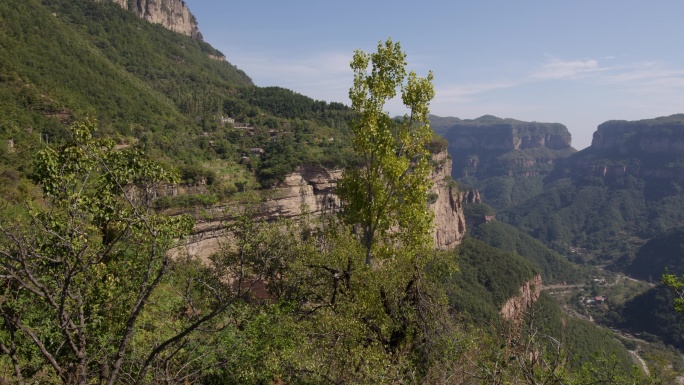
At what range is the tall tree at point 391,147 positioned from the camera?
1106 cm

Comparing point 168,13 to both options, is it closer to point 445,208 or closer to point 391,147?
point 445,208

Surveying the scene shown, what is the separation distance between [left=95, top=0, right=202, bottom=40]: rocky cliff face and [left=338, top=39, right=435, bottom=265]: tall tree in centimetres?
13987

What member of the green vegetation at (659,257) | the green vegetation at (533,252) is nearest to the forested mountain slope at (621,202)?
the green vegetation at (659,257)

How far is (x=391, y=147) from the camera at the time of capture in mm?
11234

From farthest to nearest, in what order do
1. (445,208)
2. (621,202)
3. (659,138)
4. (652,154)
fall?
1. (652,154)
2. (659,138)
3. (621,202)
4. (445,208)

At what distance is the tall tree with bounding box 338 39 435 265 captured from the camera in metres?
11.1

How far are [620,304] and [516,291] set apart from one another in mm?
51253

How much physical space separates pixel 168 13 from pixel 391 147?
161229 mm

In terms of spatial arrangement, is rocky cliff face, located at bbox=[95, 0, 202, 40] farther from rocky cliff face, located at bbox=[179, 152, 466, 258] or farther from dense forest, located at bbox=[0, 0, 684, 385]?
rocky cliff face, located at bbox=[179, 152, 466, 258]

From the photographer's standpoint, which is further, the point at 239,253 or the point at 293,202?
the point at 293,202

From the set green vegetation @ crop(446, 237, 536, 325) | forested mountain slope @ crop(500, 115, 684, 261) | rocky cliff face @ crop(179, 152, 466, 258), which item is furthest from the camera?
forested mountain slope @ crop(500, 115, 684, 261)

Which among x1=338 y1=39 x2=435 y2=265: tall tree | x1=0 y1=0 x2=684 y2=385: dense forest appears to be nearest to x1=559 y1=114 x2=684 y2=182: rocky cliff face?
x1=0 y1=0 x2=684 y2=385: dense forest

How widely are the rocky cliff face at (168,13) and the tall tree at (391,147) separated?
5507 inches

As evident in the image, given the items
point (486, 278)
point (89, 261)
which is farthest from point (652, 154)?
point (89, 261)
